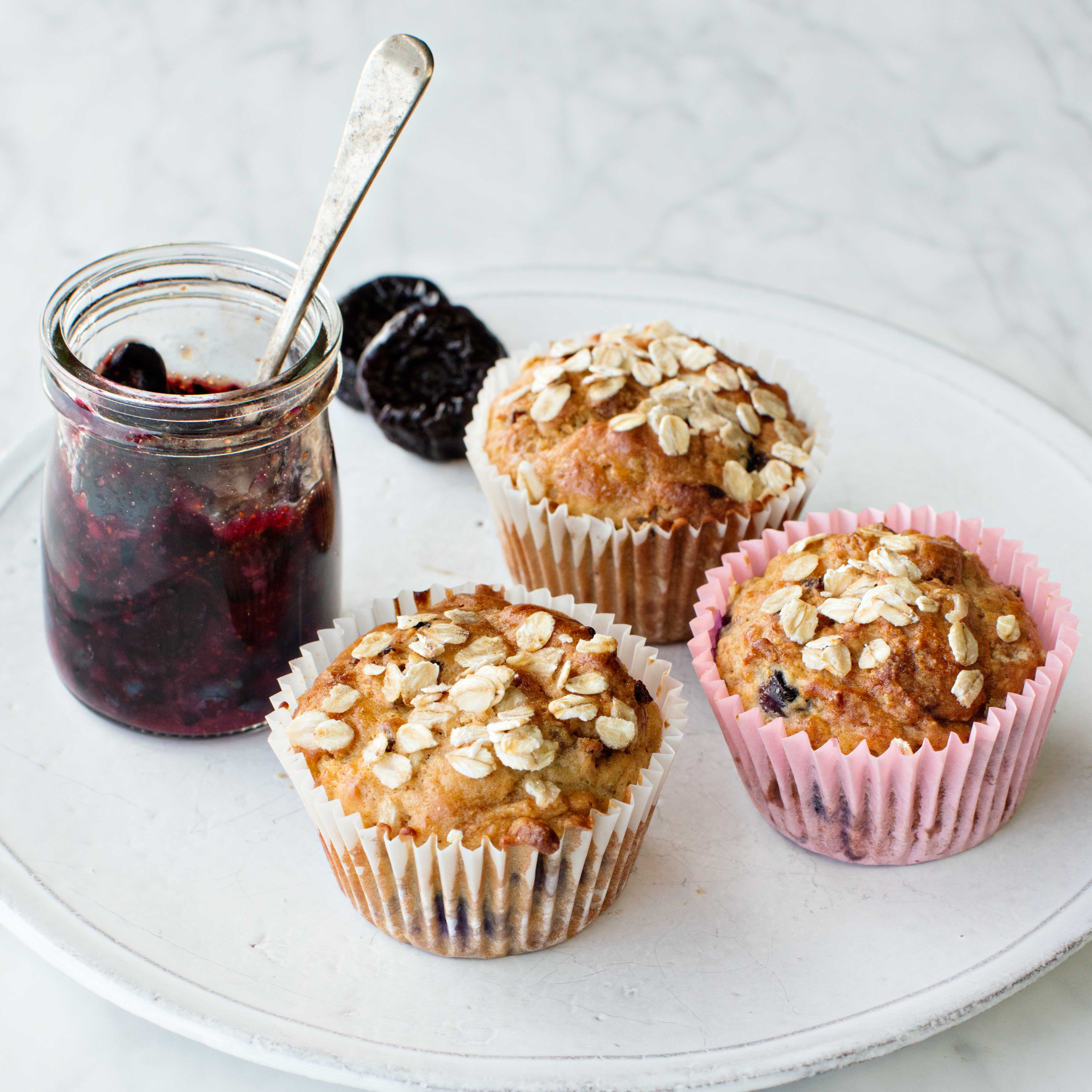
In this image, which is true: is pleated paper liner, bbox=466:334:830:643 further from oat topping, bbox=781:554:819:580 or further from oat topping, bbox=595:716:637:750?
oat topping, bbox=595:716:637:750

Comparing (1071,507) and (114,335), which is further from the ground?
(114,335)

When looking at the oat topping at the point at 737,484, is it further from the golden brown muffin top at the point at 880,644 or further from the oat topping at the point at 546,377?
the oat topping at the point at 546,377

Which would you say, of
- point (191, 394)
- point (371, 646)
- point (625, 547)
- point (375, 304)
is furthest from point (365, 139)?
point (375, 304)

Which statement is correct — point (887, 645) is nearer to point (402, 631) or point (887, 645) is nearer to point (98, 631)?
point (402, 631)

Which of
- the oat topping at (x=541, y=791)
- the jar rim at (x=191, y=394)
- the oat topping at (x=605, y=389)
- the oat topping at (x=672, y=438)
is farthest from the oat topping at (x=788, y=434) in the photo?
the oat topping at (x=541, y=791)

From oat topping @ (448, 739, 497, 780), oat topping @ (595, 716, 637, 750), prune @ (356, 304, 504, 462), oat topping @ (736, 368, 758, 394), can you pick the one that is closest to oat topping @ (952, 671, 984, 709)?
oat topping @ (595, 716, 637, 750)

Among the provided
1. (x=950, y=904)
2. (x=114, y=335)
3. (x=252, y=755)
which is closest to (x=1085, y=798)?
(x=950, y=904)

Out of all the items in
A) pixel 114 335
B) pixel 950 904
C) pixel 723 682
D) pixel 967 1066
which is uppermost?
pixel 114 335
